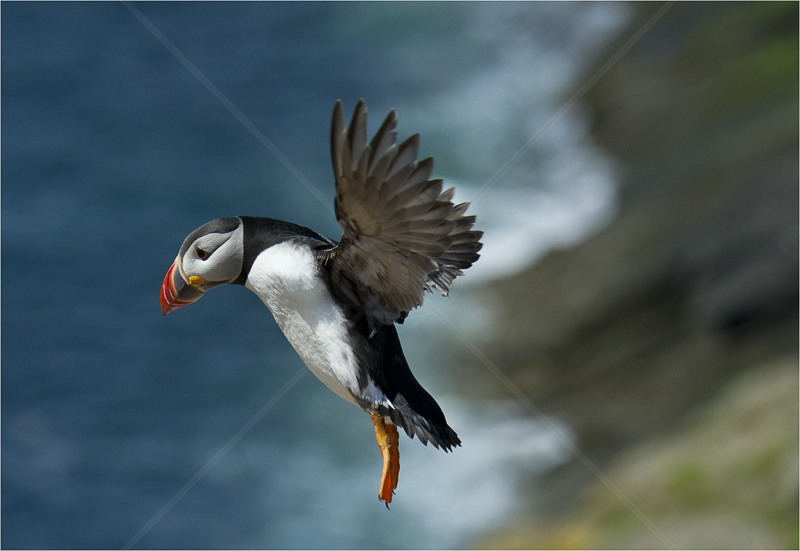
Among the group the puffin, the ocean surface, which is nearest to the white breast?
the puffin

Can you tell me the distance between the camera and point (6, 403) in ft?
18.2

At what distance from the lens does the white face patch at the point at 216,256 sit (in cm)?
151

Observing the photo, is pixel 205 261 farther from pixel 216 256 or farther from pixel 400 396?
pixel 400 396

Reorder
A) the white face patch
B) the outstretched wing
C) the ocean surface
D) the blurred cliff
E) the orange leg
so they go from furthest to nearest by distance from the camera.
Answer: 1. the ocean surface
2. the blurred cliff
3. the orange leg
4. the white face patch
5. the outstretched wing

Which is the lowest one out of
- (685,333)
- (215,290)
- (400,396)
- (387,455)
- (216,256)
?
(387,455)

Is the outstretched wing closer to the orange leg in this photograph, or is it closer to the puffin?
the puffin

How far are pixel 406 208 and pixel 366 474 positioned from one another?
4091 millimetres

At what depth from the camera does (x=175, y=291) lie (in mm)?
1569

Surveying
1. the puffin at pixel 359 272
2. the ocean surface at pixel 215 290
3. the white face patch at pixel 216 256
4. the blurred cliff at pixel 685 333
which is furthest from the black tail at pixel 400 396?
the ocean surface at pixel 215 290

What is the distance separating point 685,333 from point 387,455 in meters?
3.21

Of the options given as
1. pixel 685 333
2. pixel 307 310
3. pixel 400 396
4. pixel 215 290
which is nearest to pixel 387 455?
pixel 400 396

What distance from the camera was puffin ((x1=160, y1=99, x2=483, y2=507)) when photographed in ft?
4.40

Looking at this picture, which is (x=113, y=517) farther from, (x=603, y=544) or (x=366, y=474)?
(x=603, y=544)

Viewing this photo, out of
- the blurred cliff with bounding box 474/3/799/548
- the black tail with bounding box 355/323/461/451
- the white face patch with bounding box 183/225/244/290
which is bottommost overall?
the black tail with bounding box 355/323/461/451
